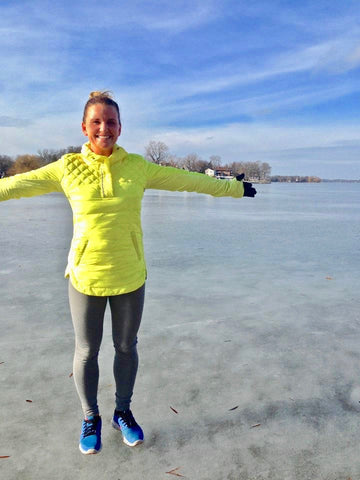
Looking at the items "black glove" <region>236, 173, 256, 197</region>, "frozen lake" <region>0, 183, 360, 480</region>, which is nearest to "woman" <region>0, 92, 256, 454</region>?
"frozen lake" <region>0, 183, 360, 480</region>

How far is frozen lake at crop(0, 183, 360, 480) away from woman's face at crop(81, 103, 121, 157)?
158 centimetres

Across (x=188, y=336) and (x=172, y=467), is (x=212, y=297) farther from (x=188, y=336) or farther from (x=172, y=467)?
(x=172, y=467)

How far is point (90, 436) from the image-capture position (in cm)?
210

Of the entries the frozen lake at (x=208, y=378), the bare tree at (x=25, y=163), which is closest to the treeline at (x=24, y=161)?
the bare tree at (x=25, y=163)

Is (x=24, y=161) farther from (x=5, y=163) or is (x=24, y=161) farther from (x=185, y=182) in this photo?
(x=185, y=182)

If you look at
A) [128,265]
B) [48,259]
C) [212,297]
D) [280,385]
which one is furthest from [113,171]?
[48,259]

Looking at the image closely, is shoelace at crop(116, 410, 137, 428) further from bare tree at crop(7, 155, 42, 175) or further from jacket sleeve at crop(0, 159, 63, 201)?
bare tree at crop(7, 155, 42, 175)

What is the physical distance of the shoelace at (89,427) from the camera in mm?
2109

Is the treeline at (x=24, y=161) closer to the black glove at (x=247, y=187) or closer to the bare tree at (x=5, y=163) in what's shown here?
the bare tree at (x=5, y=163)

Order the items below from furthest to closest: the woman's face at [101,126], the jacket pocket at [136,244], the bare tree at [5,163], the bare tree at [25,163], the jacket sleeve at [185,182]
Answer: the bare tree at [5,163] < the bare tree at [25,163] < the jacket sleeve at [185,182] < the jacket pocket at [136,244] < the woman's face at [101,126]

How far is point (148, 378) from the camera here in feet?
9.09

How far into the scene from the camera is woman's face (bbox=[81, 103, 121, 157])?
2.00 meters

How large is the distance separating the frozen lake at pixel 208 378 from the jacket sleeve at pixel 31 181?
1.31m

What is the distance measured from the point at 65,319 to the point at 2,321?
0.57 metres
